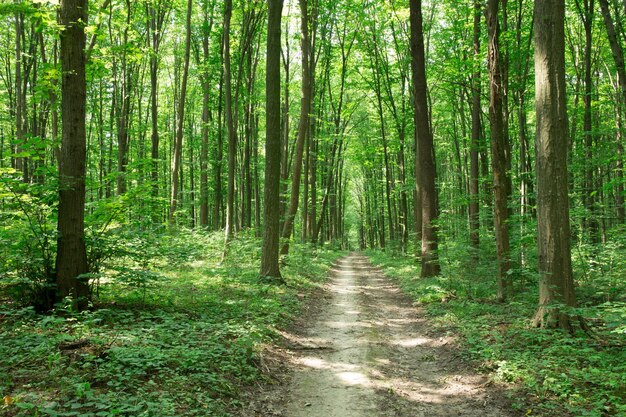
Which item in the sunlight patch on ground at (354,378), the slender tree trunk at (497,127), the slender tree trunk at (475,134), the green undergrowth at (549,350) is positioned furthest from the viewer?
the slender tree trunk at (475,134)

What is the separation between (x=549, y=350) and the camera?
220 inches

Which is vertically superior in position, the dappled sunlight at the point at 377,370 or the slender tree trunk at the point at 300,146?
the slender tree trunk at the point at 300,146

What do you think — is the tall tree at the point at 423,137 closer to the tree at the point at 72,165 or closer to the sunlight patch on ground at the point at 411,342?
the sunlight patch on ground at the point at 411,342

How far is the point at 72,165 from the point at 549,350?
26.1 feet

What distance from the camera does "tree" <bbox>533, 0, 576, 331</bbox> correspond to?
655cm

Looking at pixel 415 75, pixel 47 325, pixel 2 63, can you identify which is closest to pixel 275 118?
pixel 415 75

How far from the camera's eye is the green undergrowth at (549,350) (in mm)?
4406

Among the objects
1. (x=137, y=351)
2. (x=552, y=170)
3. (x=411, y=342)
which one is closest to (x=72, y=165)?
(x=137, y=351)

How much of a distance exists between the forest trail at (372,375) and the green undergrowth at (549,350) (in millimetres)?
351

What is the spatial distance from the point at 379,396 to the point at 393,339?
294cm

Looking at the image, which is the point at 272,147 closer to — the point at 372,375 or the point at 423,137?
the point at 423,137

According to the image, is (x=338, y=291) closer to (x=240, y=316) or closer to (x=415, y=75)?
(x=240, y=316)

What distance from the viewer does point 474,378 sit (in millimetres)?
5672

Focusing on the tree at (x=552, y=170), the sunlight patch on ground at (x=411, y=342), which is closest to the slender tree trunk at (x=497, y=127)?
the tree at (x=552, y=170)
